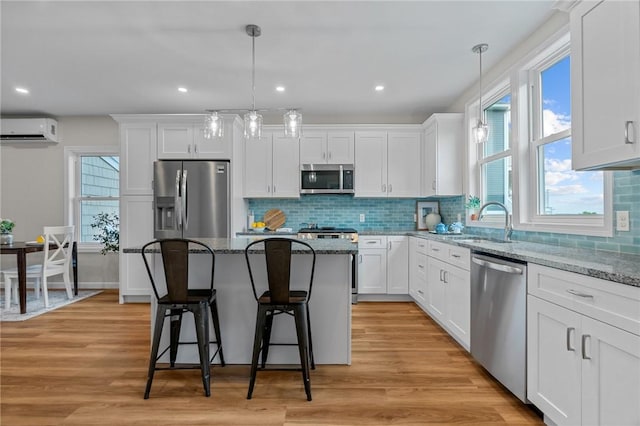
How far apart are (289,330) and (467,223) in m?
2.58

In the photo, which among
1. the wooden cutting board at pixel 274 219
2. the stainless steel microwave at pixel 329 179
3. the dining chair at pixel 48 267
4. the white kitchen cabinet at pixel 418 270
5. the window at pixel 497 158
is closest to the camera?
the window at pixel 497 158

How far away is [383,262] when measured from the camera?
4523mm

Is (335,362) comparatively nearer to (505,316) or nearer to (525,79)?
(505,316)

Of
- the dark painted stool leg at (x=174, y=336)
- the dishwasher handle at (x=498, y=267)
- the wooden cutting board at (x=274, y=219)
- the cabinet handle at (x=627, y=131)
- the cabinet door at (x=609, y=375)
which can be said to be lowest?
the dark painted stool leg at (x=174, y=336)

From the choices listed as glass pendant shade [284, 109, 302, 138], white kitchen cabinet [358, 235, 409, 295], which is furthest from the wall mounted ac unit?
white kitchen cabinet [358, 235, 409, 295]

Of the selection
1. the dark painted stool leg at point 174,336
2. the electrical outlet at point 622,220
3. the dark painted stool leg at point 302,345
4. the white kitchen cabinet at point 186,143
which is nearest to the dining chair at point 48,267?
the white kitchen cabinet at point 186,143

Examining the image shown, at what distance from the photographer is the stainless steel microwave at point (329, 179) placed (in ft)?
15.9

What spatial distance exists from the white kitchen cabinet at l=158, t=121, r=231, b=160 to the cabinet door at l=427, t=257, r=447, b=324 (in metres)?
2.78

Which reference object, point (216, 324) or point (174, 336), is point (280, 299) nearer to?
point (216, 324)

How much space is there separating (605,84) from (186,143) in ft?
13.5

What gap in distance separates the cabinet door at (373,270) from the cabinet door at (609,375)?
2997 mm

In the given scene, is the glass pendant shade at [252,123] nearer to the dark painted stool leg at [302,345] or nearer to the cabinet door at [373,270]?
the dark painted stool leg at [302,345]

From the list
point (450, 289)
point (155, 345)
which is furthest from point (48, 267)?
point (450, 289)

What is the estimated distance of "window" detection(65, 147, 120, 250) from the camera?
210 inches
